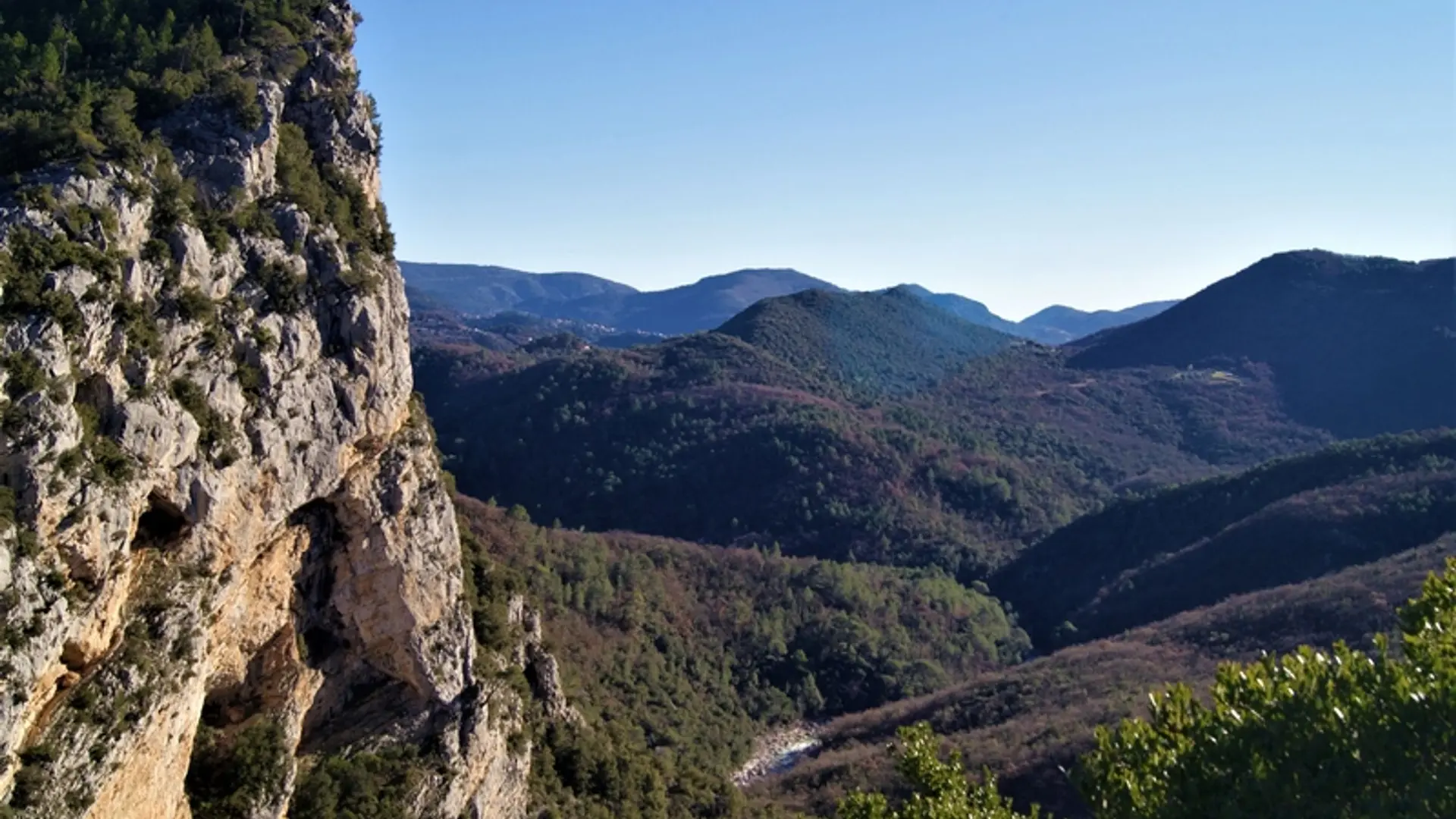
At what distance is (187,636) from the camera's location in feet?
68.3

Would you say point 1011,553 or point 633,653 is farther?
point 1011,553

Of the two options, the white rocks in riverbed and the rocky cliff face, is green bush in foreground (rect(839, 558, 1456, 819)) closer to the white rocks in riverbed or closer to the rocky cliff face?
the rocky cliff face

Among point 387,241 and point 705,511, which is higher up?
point 387,241

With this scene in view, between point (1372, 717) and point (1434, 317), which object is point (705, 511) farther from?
point (1434, 317)

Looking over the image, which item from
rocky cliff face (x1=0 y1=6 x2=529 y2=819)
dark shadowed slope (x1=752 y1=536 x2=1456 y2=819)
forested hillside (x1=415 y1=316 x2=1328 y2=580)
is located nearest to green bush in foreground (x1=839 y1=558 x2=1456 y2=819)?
rocky cliff face (x1=0 y1=6 x2=529 y2=819)

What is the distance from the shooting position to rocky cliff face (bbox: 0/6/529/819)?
17.9 meters

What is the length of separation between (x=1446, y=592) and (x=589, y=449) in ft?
443

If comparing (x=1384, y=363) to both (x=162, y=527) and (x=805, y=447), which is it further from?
(x=162, y=527)

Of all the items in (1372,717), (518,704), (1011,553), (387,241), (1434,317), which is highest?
(1434,317)

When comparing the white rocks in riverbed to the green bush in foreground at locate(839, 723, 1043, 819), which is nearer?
the green bush in foreground at locate(839, 723, 1043, 819)

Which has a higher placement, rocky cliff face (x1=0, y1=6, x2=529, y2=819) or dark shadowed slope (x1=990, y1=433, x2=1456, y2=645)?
rocky cliff face (x1=0, y1=6, x2=529, y2=819)

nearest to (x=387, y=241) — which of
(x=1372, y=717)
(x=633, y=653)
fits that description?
(x=1372, y=717)

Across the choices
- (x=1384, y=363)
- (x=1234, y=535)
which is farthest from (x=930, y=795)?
(x=1384, y=363)

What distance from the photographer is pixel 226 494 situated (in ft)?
71.9
